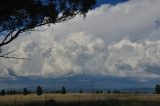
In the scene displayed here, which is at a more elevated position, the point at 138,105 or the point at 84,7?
the point at 84,7

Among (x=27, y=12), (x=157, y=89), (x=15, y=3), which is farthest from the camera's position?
(x=157, y=89)

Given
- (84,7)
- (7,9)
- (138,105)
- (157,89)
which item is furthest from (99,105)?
(157,89)

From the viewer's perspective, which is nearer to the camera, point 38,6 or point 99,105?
point 38,6

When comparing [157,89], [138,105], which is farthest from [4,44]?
[157,89]

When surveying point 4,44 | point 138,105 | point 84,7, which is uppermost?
point 84,7

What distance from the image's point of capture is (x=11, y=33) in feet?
111

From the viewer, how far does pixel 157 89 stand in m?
88.4

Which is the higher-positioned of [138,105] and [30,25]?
[30,25]

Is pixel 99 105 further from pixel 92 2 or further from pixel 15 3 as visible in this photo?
pixel 15 3

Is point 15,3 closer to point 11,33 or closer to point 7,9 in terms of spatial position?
point 7,9

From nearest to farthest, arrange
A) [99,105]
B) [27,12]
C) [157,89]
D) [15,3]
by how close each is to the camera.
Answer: [15,3] < [27,12] < [99,105] < [157,89]

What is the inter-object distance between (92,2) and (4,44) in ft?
18.9

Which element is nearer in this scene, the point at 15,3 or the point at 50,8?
the point at 15,3

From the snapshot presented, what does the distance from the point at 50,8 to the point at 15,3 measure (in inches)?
115
